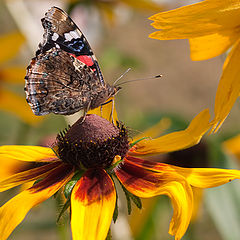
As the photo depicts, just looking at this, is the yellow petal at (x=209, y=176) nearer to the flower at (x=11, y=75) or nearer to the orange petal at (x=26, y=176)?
the orange petal at (x=26, y=176)

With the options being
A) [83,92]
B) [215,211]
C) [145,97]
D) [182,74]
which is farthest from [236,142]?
[182,74]

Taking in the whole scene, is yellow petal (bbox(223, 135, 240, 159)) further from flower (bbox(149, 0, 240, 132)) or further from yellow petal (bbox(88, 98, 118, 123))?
flower (bbox(149, 0, 240, 132))

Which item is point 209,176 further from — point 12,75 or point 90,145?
point 12,75

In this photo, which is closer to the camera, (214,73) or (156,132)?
(156,132)

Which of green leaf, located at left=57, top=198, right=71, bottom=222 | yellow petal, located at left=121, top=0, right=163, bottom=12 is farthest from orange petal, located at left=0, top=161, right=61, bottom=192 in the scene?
yellow petal, located at left=121, top=0, right=163, bottom=12

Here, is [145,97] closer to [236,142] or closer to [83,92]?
[236,142]

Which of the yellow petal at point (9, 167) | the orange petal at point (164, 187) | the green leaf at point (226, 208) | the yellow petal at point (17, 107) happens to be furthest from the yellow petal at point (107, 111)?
the yellow petal at point (17, 107)
